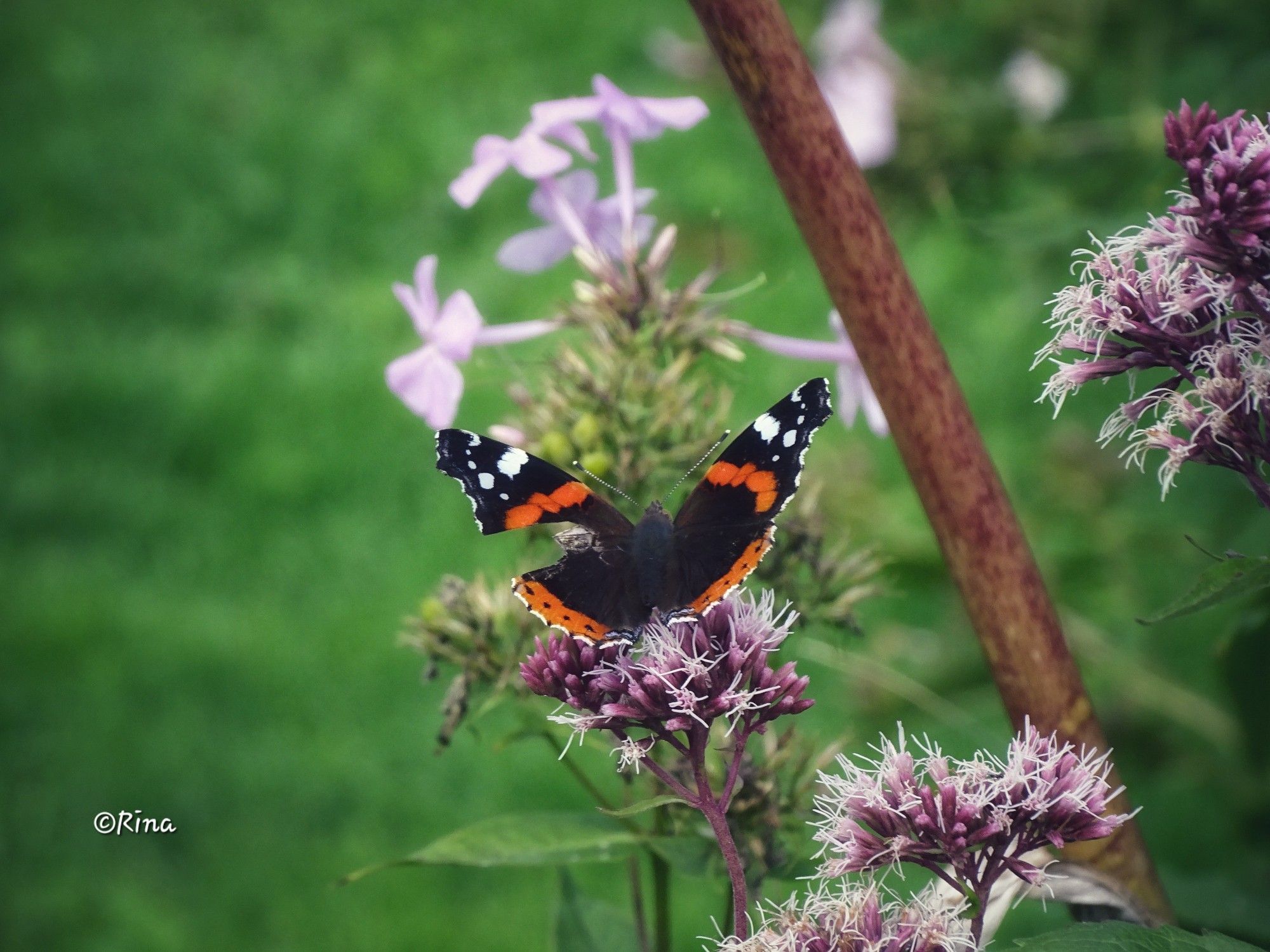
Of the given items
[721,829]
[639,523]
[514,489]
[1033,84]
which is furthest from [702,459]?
[1033,84]

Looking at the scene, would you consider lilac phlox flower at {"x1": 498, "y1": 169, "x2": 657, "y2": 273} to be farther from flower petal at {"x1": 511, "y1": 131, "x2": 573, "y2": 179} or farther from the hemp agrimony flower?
the hemp agrimony flower

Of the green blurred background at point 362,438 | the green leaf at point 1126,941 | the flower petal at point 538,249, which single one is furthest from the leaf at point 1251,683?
the flower petal at point 538,249

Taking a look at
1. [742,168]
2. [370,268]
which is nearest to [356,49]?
[370,268]

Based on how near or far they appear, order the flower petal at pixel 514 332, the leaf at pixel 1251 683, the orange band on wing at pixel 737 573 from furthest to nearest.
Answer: the leaf at pixel 1251 683 < the flower petal at pixel 514 332 < the orange band on wing at pixel 737 573

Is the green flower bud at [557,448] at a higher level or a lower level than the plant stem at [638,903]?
higher

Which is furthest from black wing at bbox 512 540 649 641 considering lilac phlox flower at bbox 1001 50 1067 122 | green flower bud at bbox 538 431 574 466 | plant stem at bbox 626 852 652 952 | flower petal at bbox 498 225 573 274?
lilac phlox flower at bbox 1001 50 1067 122

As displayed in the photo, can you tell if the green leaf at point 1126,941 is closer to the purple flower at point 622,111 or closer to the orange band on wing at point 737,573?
the orange band on wing at point 737,573

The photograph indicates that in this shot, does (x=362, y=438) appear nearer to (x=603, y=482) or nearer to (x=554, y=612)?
(x=603, y=482)

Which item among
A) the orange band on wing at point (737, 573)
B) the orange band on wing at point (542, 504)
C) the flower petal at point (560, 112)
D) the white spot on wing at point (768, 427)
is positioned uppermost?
the flower petal at point (560, 112)
